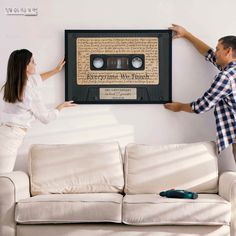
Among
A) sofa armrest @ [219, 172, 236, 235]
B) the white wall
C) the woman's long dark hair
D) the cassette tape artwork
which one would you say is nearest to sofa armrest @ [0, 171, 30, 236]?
the woman's long dark hair

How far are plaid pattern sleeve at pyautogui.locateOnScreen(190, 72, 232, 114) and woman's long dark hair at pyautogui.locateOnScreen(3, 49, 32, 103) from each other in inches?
56.3

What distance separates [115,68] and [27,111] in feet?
2.91

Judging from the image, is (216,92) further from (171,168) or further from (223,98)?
(171,168)

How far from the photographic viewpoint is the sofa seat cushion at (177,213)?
3.82 metres

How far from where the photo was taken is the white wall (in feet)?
15.8

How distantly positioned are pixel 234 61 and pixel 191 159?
88 centimetres

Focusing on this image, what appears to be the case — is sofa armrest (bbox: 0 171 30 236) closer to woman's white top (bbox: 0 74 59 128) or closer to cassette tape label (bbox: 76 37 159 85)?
woman's white top (bbox: 0 74 59 128)

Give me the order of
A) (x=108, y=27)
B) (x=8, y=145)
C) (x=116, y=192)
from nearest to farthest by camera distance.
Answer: (x=8, y=145) < (x=116, y=192) < (x=108, y=27)

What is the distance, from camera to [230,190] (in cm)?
395

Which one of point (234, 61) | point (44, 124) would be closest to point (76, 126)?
point (44, 124)

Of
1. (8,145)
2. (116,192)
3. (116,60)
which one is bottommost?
(116,192)

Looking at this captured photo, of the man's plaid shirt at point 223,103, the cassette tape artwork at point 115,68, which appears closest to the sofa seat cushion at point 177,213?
the man's plaid shirt at point 223,103

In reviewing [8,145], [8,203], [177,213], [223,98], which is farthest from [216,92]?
[8,203]

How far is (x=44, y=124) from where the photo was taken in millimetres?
4797
